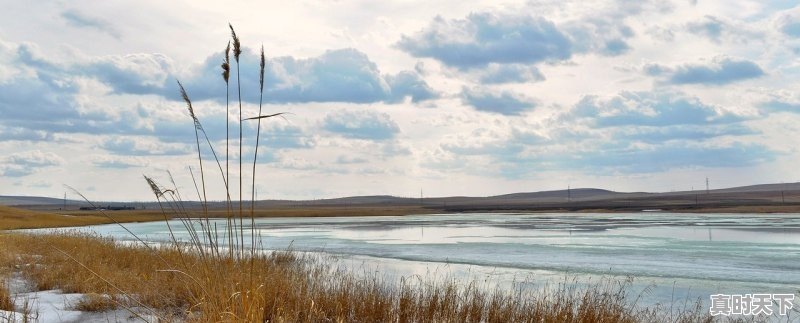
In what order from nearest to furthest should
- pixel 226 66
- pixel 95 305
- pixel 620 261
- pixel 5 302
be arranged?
pixel 226 66
pixel 5 302
pixel 95 305
pixel 620 261

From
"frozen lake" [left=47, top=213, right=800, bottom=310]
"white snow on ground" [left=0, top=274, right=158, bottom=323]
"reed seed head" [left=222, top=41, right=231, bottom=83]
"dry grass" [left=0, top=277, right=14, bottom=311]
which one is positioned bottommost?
"frozen lake" [left=47, top=213, right=800, bottom=310]

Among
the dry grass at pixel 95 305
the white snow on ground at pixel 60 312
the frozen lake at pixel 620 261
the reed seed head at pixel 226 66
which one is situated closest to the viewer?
the reed seed head at pixel 226 66

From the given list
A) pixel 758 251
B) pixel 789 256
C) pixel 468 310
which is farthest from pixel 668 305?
pixel 758 251

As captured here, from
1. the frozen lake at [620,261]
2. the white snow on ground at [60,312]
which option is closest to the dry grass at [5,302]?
the white snow on ground at [60,312]

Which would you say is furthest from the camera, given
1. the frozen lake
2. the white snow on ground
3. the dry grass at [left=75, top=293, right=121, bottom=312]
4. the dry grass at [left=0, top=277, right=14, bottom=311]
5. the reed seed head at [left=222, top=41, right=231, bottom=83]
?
the frozen lake

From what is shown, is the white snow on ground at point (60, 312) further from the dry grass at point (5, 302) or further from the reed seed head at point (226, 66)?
the reed seed head at point (226, 66)

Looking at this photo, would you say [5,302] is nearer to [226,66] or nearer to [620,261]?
[226,66]

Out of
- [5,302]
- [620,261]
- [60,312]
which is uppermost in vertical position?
Result: [5,302]

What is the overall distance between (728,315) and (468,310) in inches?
176

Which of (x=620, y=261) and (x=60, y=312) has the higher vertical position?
(x=60, y=312)

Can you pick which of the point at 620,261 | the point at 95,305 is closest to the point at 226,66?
the point at 95,305

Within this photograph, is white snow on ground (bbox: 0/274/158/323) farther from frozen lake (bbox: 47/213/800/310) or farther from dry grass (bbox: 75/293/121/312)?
frozen lake (bbox: 47/213/800/310)

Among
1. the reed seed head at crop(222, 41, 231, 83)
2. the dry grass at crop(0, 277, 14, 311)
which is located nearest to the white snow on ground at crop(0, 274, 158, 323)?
the dry grass at crop(0, 277, 14, 311)

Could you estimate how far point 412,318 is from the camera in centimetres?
876
